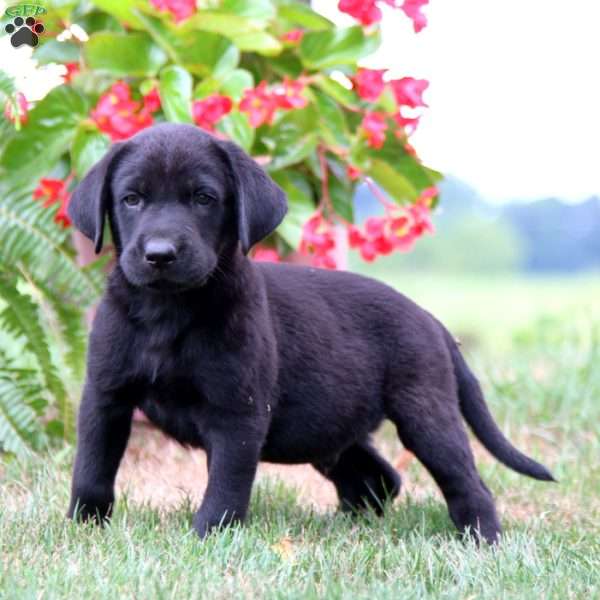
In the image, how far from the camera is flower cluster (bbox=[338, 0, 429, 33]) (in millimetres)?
4934

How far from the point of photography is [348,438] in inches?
148

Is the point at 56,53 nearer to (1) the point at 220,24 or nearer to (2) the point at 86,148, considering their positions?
(2) the point at 86,148

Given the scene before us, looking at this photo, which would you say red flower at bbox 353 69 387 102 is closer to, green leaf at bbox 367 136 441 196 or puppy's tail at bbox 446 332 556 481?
green leaf at bbox 367 136 441 196

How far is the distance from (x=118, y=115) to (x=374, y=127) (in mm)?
1140

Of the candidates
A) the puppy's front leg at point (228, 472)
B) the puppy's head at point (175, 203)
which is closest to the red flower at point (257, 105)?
the puppy's head at point (175, 203)

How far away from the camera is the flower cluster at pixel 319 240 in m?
4.75

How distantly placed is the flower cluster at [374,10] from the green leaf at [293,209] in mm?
790

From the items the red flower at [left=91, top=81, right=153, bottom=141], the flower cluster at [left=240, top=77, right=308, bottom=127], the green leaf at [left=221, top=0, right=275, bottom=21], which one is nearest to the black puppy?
the flower cluster at [left=240, top=77, right=308, bottom=127]

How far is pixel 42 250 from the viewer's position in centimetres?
467

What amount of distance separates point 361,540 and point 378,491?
670 mm

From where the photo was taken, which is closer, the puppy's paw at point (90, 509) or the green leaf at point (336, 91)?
the puppy's paw at point (90, 509)

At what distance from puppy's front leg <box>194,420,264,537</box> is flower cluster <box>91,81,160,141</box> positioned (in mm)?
1767

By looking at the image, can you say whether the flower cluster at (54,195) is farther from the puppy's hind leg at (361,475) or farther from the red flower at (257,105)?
the puppy's hind leg at (361,475)

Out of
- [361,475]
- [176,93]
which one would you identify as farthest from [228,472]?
[176,93]
